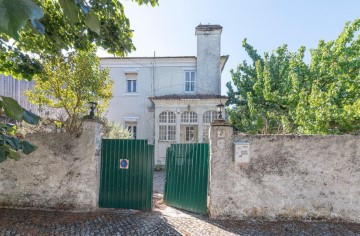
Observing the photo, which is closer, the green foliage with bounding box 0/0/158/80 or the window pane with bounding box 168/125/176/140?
the green foliage with bounding box 0/0/158/80

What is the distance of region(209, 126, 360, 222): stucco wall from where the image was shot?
4.86 metres

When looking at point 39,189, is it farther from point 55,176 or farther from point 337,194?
point 337,194

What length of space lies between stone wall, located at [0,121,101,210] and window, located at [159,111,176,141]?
945 centimetres

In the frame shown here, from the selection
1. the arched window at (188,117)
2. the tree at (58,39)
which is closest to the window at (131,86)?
the arched window at (188,117)

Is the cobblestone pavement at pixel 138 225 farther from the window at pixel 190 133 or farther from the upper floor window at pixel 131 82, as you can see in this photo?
the upper floor window at pixel 131 82

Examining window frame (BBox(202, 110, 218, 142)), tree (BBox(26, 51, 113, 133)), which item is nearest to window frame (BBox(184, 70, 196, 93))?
window frame (BBox(202, 110, 218, 142))

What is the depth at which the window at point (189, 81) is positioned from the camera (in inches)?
625

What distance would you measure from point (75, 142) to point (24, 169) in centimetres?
141

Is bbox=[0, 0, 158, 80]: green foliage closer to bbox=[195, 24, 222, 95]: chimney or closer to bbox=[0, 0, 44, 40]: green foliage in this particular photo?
bbox=[0, 0, 44, 40]: green foliage

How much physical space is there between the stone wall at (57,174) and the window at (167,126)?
9.45 meters

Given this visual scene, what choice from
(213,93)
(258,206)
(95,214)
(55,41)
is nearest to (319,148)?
(258,206)

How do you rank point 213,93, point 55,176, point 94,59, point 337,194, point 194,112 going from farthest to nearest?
point 213,93 < point 194,112 < point 94,59 < point 55,176 < point 337,194

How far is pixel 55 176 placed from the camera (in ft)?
17.2

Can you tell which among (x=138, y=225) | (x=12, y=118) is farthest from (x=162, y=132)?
(x=12, y=118)
